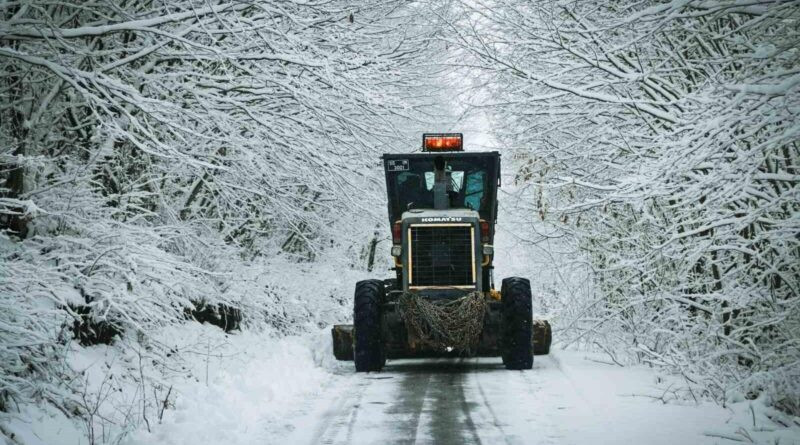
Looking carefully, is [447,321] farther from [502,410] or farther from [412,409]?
[502,410]

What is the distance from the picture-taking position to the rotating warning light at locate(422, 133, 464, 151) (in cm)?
1197

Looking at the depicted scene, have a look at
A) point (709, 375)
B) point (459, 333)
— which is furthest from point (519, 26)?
point (709, 375)

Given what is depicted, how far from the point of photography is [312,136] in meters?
11.5

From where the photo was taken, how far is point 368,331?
A: 11.1 m

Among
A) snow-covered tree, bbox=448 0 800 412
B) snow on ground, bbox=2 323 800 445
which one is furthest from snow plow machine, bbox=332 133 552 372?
snow-covered tree, bbox=448 0 800 412

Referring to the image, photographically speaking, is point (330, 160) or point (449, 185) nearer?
point (330, 160)

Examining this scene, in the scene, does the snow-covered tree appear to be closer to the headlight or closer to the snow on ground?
the snow on ground

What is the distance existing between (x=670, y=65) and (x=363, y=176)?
4345 mm

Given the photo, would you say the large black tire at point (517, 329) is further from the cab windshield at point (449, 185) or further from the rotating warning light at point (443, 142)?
the rotating warning light at point (443, 142)

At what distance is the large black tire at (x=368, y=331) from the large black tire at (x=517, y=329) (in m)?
1.62

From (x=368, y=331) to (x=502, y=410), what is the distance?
3448 millimetres

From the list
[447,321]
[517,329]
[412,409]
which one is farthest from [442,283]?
[412,409]

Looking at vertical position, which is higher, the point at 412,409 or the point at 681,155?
the point at 681,155

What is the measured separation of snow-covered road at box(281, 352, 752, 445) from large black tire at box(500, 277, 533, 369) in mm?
202
